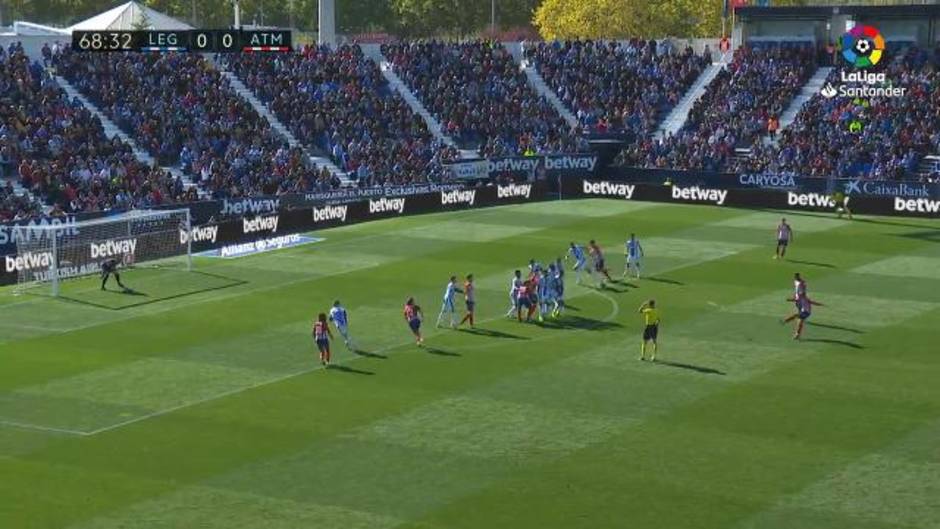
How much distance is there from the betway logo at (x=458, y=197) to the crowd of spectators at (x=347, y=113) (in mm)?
3554

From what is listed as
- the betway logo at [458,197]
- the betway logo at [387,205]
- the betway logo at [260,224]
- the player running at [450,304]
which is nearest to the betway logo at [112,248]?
the betway logo at [260,224]

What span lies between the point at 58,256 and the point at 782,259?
27113 millimetres

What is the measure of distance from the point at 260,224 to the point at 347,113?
60.7 feet

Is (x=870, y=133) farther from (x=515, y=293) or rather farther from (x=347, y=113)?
(x=515, y=293)

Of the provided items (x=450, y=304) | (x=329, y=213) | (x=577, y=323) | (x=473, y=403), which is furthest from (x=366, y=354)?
(x=329, y=213)

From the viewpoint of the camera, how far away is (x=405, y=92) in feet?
283

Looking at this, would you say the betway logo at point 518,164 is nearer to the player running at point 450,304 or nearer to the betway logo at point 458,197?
the betway logo at point 458,197

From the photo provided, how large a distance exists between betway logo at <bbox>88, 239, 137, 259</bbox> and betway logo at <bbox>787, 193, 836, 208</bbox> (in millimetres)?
33791

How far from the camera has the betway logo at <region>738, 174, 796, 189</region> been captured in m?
77.1

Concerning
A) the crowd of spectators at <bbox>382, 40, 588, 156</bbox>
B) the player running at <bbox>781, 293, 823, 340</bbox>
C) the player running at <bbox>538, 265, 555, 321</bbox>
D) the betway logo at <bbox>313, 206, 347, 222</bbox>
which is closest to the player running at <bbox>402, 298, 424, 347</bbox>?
the player running at <bbox>538, 265, 555, 321</bbox>

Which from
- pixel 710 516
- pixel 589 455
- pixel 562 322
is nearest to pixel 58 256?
pixel 562 322

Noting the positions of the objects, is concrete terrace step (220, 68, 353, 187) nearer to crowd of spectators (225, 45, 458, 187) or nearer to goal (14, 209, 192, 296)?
crowd of spectators (225, 45, 458, 187)

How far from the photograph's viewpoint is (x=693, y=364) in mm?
39000

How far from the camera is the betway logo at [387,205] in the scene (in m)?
69.5
